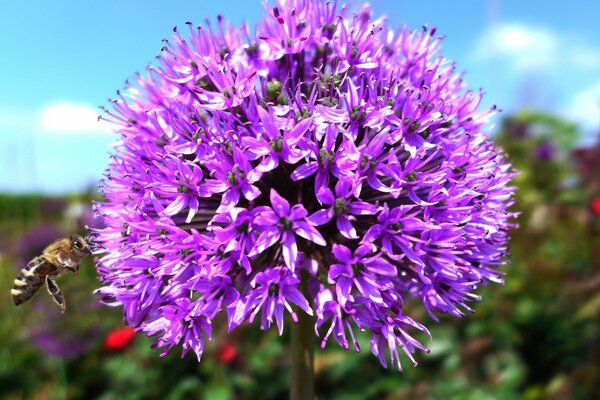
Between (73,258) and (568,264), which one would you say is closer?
(73,258)

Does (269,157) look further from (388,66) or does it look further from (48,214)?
(48,214)

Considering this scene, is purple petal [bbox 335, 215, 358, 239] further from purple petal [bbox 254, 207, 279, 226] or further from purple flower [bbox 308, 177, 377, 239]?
purple petal [bbox 254, 207, 279, 226]

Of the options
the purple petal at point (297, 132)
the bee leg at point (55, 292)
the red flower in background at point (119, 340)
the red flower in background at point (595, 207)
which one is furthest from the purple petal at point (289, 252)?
the red flower in background at point (595, 207)

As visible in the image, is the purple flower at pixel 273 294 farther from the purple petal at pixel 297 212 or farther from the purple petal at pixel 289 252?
the purple petal at pixel 297 212

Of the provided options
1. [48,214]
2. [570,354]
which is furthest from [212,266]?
[48,214]

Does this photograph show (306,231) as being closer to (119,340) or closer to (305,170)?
(305,170)

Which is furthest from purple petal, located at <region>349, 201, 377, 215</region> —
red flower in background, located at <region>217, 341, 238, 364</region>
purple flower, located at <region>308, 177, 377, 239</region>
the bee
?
red flower in background, located at <region>217, 341, 238, 364</region>

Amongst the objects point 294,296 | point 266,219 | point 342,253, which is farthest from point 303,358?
point 266,219
